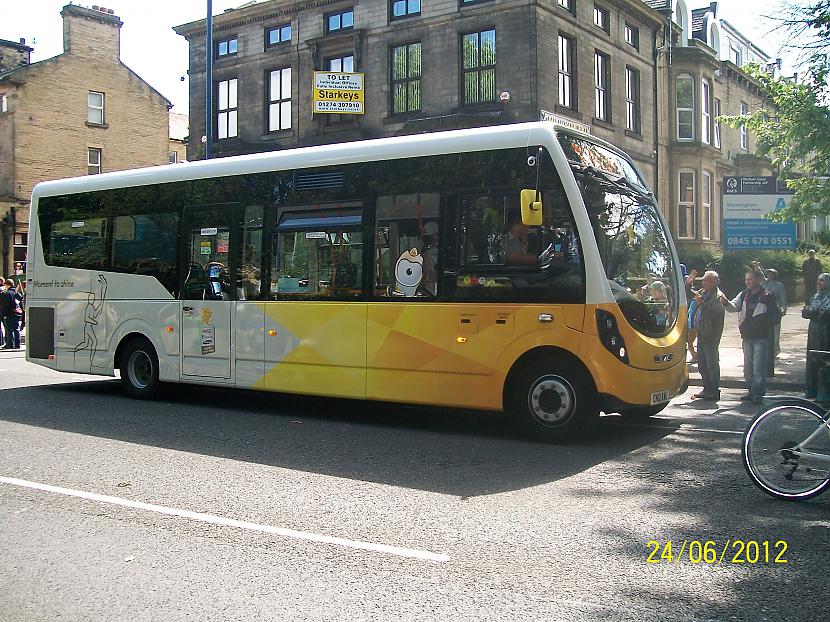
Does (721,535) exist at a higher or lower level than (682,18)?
lower

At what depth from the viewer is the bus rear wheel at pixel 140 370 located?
37.2ft

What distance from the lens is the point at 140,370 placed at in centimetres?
1162

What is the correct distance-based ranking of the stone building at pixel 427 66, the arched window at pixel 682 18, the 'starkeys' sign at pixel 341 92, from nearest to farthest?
the stone building at pixel 427 66
the 'starkeys' sign at pixel 341 92
the arched window at pixel 682 18

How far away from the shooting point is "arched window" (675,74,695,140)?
32781mm

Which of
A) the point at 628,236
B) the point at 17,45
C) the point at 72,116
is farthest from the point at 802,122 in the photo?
the point at 17,45

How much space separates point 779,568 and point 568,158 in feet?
15.2

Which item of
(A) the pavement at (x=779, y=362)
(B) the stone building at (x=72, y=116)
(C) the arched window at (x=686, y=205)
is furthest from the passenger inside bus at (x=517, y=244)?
(B) the stone building at (x=72, y=116)

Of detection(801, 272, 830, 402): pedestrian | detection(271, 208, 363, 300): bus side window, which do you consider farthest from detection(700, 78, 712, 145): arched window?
detection(271, 208, 363, 300): bus side window

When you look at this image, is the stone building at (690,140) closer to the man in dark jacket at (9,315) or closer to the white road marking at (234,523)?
the man in dark jacket at (9,315)

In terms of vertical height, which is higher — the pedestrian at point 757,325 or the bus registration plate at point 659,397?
the pedestrian at point 757,325

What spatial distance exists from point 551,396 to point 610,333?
0.86 meters

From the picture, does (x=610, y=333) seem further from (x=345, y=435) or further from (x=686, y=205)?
(x=686, y=205)

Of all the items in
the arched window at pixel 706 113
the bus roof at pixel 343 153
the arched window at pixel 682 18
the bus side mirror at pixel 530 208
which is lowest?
the bus side mirror at pixel 530 208

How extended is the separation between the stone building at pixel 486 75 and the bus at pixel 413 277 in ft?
46.5
